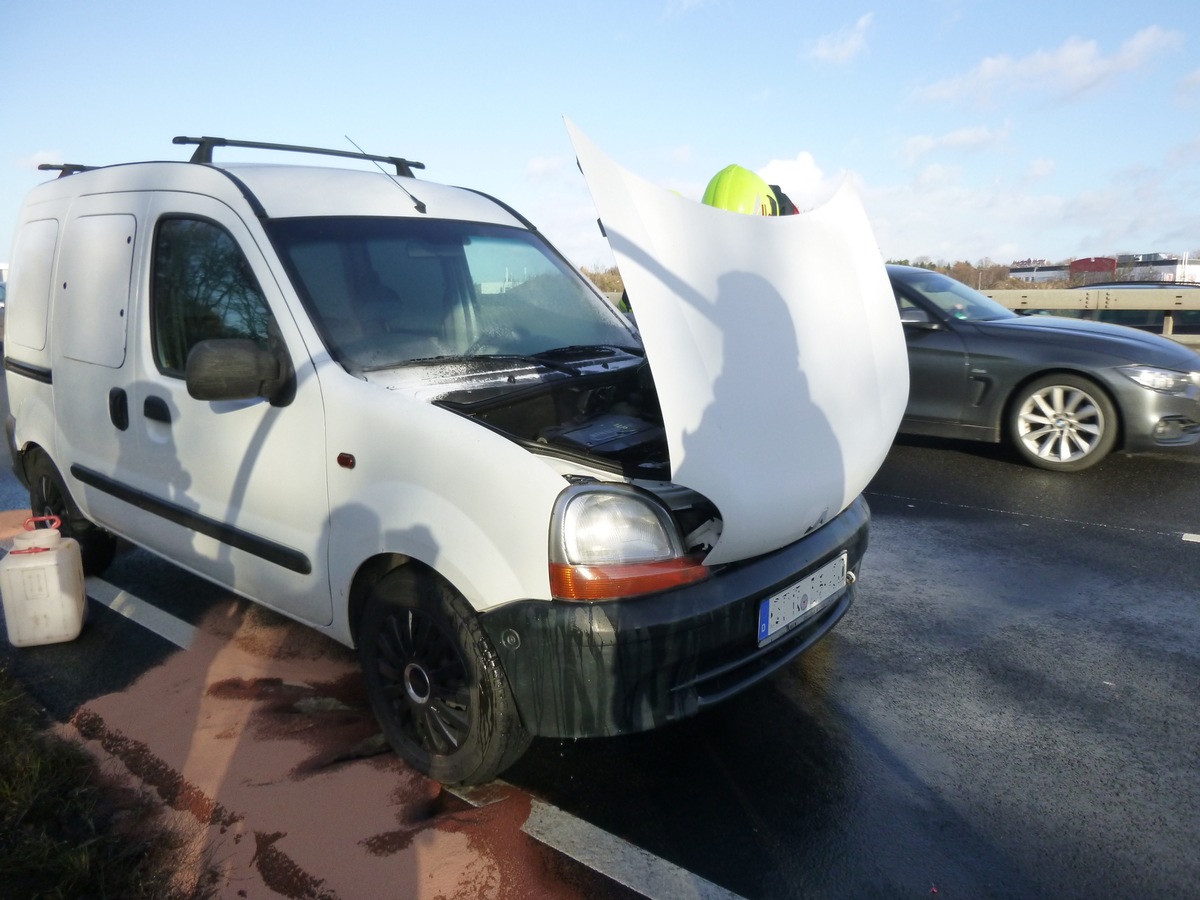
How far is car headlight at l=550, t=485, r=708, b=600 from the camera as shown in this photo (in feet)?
7.61

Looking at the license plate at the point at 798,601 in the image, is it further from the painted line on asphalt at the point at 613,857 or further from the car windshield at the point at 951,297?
the car windshield at the point at 951,297

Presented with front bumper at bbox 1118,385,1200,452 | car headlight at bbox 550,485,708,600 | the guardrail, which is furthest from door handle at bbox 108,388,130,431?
the guardrail

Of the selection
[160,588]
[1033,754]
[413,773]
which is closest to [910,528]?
[1033,754]

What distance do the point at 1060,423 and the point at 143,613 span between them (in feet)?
20.5

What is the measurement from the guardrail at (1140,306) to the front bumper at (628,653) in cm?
1106

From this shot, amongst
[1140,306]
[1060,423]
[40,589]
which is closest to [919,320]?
[1060,423]

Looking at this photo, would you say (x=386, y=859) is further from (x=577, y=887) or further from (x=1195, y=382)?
(x=1195, y=382)

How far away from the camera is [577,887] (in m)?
2.29

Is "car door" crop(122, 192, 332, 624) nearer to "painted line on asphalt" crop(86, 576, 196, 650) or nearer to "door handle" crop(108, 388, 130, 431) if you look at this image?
"door handle" crop(108, 388, 130, 431)

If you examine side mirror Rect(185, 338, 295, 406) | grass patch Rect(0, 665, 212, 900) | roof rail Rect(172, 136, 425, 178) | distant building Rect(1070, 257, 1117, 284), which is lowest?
grass patch Rect(0, 665, 212, 900)

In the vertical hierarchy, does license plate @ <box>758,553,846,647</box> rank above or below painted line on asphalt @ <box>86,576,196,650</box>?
above

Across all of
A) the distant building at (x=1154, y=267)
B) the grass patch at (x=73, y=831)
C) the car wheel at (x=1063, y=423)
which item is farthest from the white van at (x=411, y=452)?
the distant building at (x=1154, y=267)

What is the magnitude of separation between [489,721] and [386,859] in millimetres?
456

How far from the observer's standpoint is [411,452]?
255 cm
